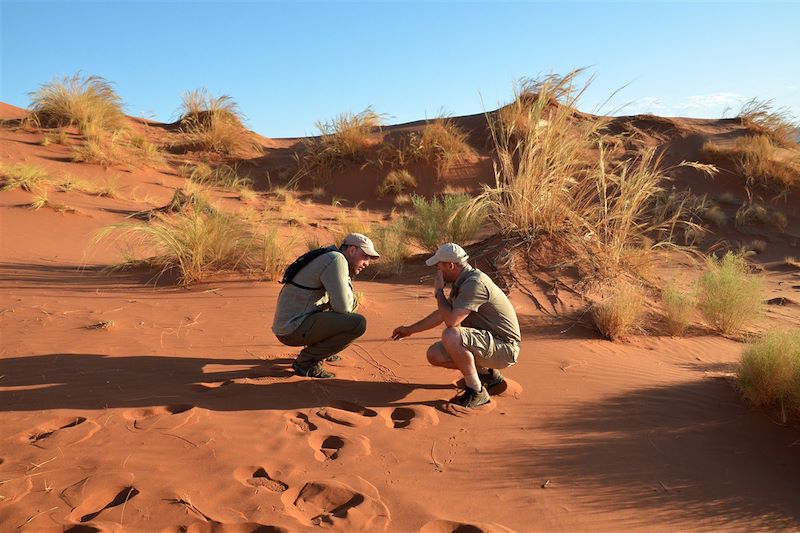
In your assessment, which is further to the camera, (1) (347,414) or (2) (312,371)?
(2) (312,371)

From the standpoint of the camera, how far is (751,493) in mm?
3402

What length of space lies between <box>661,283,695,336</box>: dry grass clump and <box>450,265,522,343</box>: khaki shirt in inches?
117

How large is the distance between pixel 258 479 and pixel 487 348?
5.95 ft

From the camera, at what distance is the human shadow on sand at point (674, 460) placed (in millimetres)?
3209

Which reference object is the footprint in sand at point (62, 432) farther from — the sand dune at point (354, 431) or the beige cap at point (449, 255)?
the beige cap at point (449, 255)

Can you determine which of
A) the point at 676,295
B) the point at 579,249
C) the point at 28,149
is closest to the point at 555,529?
the point at 676,295

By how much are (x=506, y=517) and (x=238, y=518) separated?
4.30ft

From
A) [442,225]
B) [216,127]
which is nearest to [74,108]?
[216,127]

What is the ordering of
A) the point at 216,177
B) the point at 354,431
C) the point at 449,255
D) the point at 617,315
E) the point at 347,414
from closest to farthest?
the point at 354,431 < the point at 347,414 < the point at 449,255 < the point at 617,315 < the point at 216,177

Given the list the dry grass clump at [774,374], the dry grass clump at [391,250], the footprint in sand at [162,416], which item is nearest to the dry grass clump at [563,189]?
the dry grass clump at [391,250]

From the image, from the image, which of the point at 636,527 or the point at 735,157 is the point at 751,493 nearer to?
the point at 636,527

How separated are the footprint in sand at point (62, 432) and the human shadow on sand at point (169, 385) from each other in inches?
8.4

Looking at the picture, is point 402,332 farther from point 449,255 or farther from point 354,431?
point 354,431

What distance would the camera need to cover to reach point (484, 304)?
4418mm
